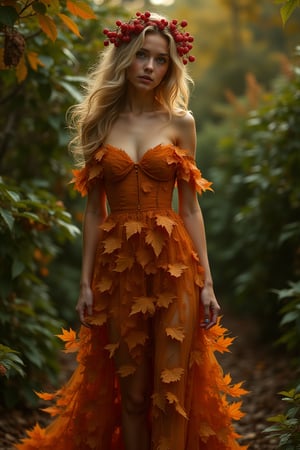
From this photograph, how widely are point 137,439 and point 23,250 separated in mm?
1265

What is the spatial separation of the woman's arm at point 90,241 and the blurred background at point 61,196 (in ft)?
1.02

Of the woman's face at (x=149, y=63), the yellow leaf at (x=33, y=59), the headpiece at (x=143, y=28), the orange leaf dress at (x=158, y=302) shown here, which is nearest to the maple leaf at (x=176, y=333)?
the orange leaf dress at (x=158, y=302)

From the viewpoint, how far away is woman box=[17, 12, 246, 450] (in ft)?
9.23

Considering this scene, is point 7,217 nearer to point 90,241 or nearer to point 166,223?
point 90,241

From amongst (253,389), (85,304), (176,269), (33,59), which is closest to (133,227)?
(176,269)

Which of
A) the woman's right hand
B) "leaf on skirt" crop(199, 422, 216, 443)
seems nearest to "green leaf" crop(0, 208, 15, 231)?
the woman's right hand

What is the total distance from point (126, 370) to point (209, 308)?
0.47 m

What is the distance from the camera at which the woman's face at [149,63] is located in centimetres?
289

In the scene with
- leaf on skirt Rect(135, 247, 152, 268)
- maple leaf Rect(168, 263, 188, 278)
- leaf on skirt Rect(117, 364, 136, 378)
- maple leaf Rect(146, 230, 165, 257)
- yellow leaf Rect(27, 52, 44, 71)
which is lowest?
leaf on skirt Rect(117, 364, 136, 378)

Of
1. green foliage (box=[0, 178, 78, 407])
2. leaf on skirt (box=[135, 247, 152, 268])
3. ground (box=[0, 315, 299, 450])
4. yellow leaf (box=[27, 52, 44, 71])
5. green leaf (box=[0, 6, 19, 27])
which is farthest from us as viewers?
ground (box=[0, 315, 299, 450])

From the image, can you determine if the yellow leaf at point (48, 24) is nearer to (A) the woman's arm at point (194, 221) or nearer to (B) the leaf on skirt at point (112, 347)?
(A) the woman's arm at point (194, 221)

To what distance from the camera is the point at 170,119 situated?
2.95 meters

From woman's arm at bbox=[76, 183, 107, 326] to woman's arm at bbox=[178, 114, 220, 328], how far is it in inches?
15.2

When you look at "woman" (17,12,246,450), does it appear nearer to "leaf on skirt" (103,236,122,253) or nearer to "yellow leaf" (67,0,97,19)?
"leaf on skirt" (103,236,122,253)
